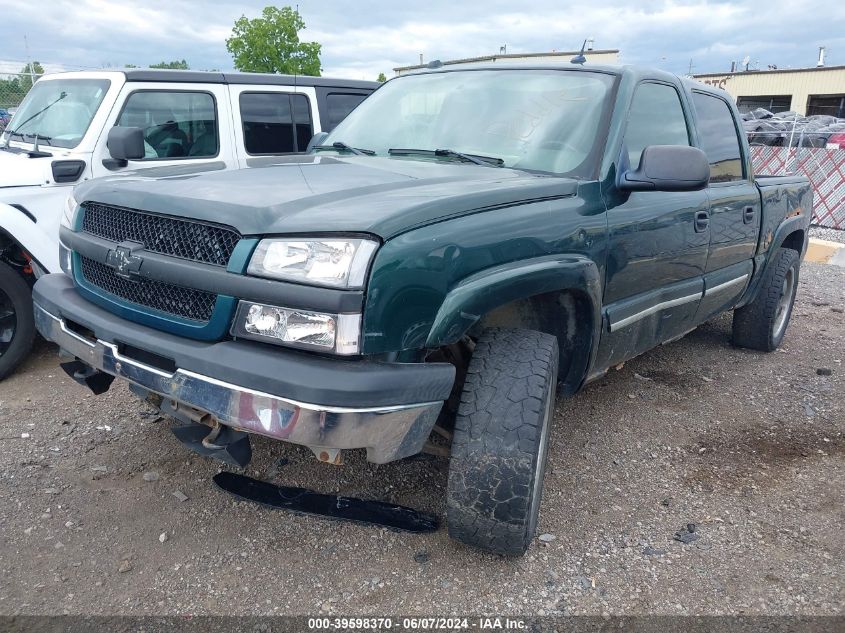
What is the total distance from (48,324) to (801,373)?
468 centimetres

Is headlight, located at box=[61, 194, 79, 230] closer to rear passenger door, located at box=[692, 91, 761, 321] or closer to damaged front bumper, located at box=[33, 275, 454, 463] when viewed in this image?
damaged front bumper, located at box=[33, 275, 454, 463]

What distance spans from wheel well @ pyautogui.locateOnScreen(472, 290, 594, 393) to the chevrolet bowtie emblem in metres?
1.34

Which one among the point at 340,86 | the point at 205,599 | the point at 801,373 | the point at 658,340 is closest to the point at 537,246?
the point at 658,340

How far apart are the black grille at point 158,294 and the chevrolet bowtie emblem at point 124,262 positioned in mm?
37

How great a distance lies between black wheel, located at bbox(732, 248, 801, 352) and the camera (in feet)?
16.0

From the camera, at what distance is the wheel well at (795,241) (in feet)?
16.9

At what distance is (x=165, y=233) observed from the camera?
2301 millimetres

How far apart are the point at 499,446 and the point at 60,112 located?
425 centimetres

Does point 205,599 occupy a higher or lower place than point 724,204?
lower

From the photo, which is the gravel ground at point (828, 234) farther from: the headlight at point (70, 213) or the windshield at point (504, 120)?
the headlight at point (70, 213)

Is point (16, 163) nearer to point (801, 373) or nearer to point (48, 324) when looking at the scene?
point (48, 324)

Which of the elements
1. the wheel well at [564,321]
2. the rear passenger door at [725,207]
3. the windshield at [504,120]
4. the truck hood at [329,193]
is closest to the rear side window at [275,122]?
the windshield at [504,120]

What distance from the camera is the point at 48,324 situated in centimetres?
271

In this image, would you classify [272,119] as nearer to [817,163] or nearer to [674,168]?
[674,168]
